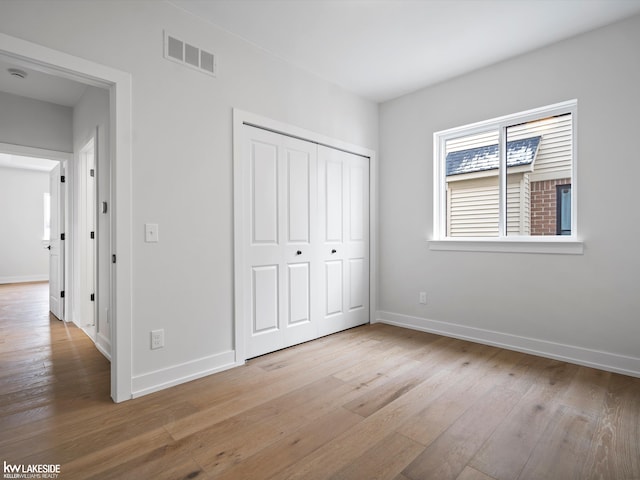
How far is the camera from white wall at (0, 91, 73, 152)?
12.4 ft

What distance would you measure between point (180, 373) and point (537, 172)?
3.53 m

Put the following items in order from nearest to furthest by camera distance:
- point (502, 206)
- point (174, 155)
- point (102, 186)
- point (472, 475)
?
point (472, 475) < point (174, 155) < point (102, 186) < point (502, 206)

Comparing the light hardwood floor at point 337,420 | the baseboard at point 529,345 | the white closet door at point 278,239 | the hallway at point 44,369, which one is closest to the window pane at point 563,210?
the baseboard at point 529,345

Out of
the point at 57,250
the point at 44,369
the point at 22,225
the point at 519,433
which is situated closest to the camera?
the point at 519,433

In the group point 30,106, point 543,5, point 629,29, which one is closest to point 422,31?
point 543,5

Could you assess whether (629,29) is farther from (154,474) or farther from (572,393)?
(154,474)

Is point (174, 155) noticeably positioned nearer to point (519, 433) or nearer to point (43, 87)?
point (43, 87)

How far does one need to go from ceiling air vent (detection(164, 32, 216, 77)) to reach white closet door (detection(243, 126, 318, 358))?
1.78 feet

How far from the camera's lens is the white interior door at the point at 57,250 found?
4.32 metres

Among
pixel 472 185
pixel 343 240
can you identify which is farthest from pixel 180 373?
pixel 472 185

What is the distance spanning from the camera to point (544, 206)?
3.10 metres

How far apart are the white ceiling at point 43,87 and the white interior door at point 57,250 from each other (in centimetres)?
95

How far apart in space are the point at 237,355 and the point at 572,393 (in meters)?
2.46

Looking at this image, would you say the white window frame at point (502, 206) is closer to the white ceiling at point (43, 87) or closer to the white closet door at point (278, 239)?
the white closet door at point (278, 239)
